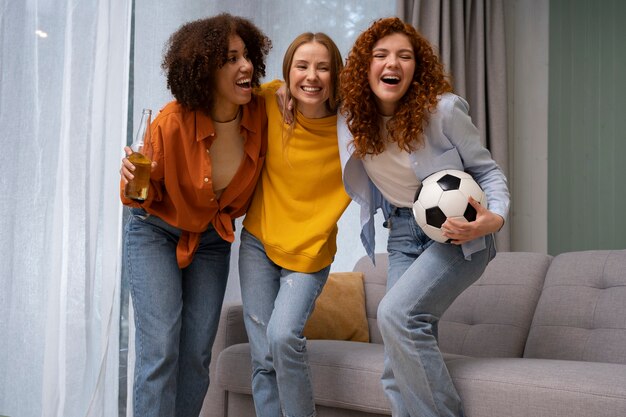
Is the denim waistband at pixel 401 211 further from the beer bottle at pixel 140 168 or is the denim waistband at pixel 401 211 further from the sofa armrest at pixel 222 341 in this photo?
the sofa armrest at pixel 222 341

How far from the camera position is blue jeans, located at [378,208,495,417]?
196 cm

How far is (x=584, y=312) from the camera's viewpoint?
99.2 inches

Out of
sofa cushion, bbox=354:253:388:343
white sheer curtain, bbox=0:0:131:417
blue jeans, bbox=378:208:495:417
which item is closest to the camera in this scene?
blue jeans, bbox=378:208:495:417

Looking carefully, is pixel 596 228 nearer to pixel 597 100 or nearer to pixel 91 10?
pixel 597 100

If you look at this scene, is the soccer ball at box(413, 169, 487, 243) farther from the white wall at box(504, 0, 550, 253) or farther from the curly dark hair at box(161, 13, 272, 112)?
the white wall at box(504, 0, 550, 253)

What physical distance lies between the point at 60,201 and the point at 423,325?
156 cm

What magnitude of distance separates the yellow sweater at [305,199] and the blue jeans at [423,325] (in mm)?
278

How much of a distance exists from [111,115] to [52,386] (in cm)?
109

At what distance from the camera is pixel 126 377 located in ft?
10.3

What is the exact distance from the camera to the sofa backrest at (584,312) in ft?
7.91

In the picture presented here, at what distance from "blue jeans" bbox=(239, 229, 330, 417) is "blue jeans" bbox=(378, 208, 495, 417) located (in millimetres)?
247

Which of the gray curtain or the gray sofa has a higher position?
the gray curtain

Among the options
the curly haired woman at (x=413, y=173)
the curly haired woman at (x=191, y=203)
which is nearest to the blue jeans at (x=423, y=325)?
the curly haired woman at (x=413, y=173)

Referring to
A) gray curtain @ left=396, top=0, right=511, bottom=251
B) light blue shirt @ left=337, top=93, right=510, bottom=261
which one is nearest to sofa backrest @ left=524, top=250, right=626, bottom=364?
light blue shirt @ left=337, top=93, right=510, bottom=261
